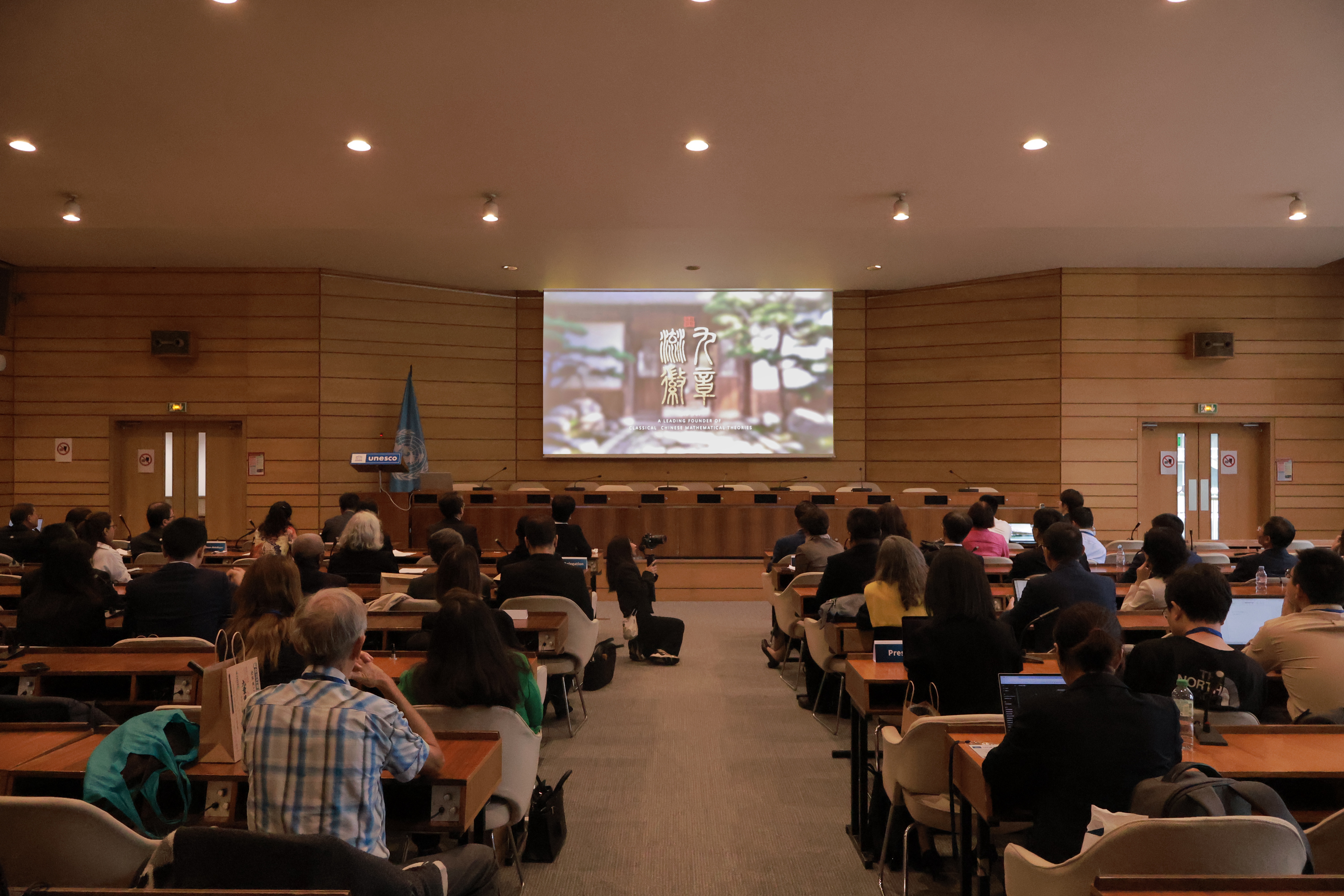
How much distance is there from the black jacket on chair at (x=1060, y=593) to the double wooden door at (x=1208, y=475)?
27.5 feet

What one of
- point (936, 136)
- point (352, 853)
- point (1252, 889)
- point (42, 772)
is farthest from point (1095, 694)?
point (936, 136)

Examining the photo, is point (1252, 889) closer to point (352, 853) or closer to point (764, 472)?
point (352, 853)

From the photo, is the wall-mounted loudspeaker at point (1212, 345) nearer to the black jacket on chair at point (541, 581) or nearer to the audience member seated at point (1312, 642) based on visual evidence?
the audience member seated at point (1312, 642)

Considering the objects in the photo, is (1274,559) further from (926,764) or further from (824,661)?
(926,764)

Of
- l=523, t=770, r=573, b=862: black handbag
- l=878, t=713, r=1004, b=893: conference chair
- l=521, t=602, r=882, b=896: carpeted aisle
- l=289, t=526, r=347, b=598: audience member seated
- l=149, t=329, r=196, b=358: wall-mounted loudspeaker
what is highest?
l=149, t=329, r=196, b=358: wall-mounted loudspeaker

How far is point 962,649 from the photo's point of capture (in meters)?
3.00

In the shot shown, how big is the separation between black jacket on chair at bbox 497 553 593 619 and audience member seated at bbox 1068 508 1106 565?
3494 mm

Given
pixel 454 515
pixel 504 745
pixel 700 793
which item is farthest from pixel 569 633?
pixel 454 515

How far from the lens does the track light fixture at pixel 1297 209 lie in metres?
7.77

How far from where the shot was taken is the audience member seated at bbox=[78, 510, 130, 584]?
211 inches

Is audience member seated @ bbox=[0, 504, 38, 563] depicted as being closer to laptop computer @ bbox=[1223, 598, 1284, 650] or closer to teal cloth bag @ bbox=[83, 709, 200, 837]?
teal cloth bag @ bbox=[83, 709, 200, 837]

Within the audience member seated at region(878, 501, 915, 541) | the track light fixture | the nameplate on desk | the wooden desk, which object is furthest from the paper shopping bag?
the track light fixture

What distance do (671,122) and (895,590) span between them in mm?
3719

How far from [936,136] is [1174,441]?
6977mm
